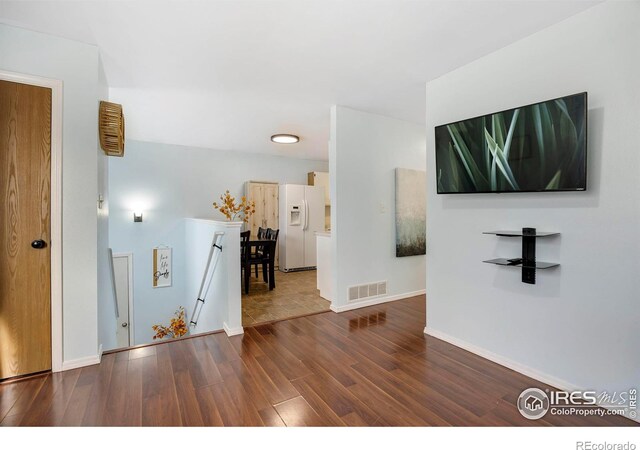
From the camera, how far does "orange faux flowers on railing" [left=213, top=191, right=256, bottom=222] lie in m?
6.12

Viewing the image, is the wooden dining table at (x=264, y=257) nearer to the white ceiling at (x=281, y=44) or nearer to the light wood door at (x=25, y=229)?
the white ceiling at (x=281, y=44)

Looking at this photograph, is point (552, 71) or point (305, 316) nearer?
point (552, 71)

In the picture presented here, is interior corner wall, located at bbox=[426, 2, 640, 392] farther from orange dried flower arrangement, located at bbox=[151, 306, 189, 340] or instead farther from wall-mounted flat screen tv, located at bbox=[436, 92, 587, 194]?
orange dried flower arrangement, located at bbox=[151, 306, 189, 340]

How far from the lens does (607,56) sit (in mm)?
1821

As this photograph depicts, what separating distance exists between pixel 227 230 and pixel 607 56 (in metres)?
Answer: 3.20

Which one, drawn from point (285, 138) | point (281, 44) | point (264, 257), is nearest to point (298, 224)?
point (264, 257)

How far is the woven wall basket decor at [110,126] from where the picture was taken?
2.46 metres

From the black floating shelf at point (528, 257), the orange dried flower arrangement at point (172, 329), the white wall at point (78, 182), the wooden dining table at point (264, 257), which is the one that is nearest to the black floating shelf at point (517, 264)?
the black floating shelf at point (528, 257)

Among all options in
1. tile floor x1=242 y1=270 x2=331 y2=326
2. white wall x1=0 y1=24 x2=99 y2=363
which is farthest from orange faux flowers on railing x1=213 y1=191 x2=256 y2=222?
white wall x1=0 y1=24 x2=99 y2=363

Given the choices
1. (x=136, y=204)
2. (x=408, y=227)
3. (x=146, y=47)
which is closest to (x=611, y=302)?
(x=408, y=227)

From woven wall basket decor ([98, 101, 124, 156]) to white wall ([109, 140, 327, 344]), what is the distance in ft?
→ 10.3

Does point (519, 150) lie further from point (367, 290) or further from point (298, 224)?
point (298, 224)

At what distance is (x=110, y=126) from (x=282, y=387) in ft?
8.39
